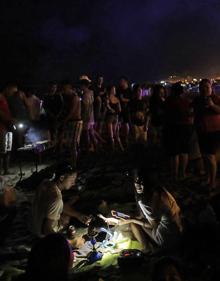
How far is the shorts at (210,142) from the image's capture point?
6777mm

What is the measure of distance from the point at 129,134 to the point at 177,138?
4725 mm

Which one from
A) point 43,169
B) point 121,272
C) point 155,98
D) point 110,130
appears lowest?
point 121,272

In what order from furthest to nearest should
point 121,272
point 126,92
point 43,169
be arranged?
point 126,92 → point 43,169 → point 121,272

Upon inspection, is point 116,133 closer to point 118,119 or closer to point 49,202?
point 118,119

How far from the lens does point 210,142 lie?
22.3 feet

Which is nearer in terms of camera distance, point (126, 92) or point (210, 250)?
point (210, 250)

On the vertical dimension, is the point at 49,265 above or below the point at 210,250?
above

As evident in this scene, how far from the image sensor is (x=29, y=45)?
85.5ft

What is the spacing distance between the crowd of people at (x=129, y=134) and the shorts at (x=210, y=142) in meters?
0.02

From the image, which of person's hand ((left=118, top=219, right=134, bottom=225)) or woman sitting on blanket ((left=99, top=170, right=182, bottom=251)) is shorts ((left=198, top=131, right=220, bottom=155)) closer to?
woman sitting on blanket ((left=99, top=170, right=182, bottom=251))

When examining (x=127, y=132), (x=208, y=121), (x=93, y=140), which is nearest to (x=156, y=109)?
(x=208, y=121)

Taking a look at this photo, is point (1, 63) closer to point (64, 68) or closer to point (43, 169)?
point (64, 68)

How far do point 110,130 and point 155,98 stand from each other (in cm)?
250

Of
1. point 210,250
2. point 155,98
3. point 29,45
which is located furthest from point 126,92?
point 29,45
